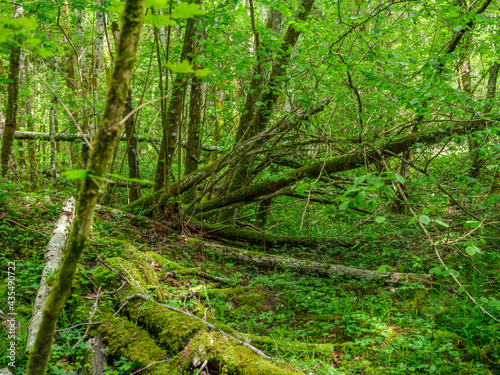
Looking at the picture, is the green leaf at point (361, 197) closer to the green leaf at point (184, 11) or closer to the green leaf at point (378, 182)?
the green leaf at point (378, 182)

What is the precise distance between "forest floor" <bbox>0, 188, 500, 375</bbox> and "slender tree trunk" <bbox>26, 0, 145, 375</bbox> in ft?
3.58

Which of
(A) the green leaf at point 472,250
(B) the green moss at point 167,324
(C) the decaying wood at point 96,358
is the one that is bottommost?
(C) the decaying wood at point 96,358

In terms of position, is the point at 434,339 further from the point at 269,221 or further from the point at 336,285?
the point at 269,221

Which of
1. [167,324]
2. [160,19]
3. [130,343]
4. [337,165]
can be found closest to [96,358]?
[130,343]

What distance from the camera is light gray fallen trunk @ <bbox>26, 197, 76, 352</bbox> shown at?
236cm

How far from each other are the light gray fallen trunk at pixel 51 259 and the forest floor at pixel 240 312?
4.1 inches

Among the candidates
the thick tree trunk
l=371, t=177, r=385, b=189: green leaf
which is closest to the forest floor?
l=371, t=177, r=385, b=189: green leaf

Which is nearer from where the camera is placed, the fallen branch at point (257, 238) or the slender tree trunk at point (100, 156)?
the slender tree trunk at point (100, 156)

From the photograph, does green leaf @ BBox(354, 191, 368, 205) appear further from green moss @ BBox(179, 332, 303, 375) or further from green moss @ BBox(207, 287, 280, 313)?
green moss @ BBox(207, 287, 280, 313)

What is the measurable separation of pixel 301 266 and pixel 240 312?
5.93ft

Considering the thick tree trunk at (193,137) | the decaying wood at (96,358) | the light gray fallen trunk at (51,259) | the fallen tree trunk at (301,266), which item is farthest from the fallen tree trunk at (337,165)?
the light gray fallen trunk at (51,259)

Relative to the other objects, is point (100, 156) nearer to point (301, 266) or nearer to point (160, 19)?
point (160, 19)

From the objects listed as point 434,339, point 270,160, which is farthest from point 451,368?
point 270,160

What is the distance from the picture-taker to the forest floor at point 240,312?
7.72 feet
